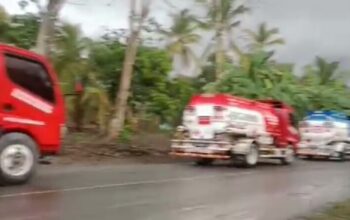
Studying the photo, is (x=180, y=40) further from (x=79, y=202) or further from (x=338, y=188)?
(x=79, y=202)

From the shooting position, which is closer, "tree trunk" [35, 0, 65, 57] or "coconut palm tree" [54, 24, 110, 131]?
"tree trunk" [35, 0, 65, 57]

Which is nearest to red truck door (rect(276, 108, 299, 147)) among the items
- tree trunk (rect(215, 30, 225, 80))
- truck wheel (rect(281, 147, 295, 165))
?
truck wheel (rect(281, 147, 295, 165))

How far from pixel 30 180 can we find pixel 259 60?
22.9 m

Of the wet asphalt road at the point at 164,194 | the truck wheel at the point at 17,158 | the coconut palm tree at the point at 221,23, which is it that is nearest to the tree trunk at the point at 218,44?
the coconut palm tree at the point at 221,23

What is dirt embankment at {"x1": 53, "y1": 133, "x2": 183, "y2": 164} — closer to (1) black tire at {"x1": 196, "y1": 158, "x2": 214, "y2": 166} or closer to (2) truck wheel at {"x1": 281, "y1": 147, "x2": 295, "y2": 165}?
(1) black tire at {"x1": 196, "y1": 158, "x2": 214, "y2": 166}

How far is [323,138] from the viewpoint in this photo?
98.6 feet

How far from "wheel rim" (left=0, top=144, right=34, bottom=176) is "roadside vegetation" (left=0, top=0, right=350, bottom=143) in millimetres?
8154

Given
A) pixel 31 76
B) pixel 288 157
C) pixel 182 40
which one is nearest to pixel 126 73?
pixel 288 157

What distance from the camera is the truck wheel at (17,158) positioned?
13.1m

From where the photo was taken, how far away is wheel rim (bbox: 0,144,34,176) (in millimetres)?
13141

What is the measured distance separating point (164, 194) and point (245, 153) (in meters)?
9.23

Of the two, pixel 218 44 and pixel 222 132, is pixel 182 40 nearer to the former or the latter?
pixel 218 44

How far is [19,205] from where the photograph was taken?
426 inches

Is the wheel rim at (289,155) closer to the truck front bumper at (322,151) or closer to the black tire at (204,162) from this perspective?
the black tire at (204,162)
